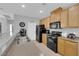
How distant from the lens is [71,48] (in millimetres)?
3641

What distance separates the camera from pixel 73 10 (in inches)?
155

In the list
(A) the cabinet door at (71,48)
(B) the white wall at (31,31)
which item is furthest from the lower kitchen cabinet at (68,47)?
(B) the white wall at (31,31)

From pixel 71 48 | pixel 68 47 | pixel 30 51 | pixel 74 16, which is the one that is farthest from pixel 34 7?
pixel 71 48

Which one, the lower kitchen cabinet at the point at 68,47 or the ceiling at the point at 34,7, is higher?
the ceiling at the point at 34,7

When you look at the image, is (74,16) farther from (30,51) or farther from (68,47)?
(30,51)

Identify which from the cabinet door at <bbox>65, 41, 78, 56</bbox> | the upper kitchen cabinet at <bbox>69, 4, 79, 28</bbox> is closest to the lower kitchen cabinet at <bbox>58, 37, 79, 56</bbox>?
the cabinet door at <bbox>65, 41, 78, 56</bbox>

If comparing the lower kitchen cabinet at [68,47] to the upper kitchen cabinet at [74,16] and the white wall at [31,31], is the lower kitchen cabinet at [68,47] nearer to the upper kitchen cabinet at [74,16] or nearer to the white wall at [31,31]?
the upper kitchen cabinet at [74,16]

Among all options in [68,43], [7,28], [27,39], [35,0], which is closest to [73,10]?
[68,43]

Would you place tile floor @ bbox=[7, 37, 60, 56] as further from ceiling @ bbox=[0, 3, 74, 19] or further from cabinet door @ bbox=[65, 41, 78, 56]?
ceiling @ bbox=[0, 3, 74, 19]

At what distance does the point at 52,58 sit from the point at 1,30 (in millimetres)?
9757

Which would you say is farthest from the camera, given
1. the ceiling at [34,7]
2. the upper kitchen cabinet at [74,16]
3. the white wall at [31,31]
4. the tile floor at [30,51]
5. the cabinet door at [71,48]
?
the white wall at [31,31]

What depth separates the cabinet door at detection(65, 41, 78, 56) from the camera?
3.42m

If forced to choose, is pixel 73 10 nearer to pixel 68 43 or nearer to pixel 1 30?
pixel 68 43

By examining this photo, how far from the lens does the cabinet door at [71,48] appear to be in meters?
3.42
